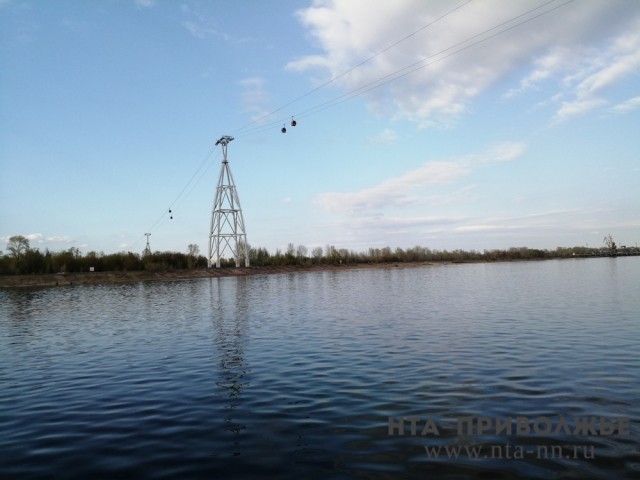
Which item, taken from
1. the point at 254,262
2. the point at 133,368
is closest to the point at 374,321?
the point at 133,368

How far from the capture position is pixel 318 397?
12.2 metres

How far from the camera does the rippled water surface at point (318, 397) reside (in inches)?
315

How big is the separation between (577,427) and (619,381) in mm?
4771

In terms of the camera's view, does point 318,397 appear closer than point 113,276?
Yes

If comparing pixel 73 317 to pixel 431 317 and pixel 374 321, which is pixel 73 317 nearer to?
pixel 374 321

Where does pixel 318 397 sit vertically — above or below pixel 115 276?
below

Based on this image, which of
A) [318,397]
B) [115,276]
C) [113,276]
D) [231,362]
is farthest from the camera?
[115,276]

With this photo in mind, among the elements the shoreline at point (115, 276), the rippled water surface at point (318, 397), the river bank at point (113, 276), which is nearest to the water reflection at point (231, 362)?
the rippled water surface at point (318, 397)

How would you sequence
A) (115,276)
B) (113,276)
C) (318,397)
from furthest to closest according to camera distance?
(115,276)
(113,276)
(318,397)

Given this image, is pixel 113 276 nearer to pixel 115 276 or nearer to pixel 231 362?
pixel 115 276

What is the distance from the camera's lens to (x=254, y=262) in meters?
160

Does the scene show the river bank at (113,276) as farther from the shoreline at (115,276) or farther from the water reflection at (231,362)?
the water reflection at (231,362)

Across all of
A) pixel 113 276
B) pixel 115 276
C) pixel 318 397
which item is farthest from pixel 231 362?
pixel 115 276

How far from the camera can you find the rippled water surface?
26.3 ft
